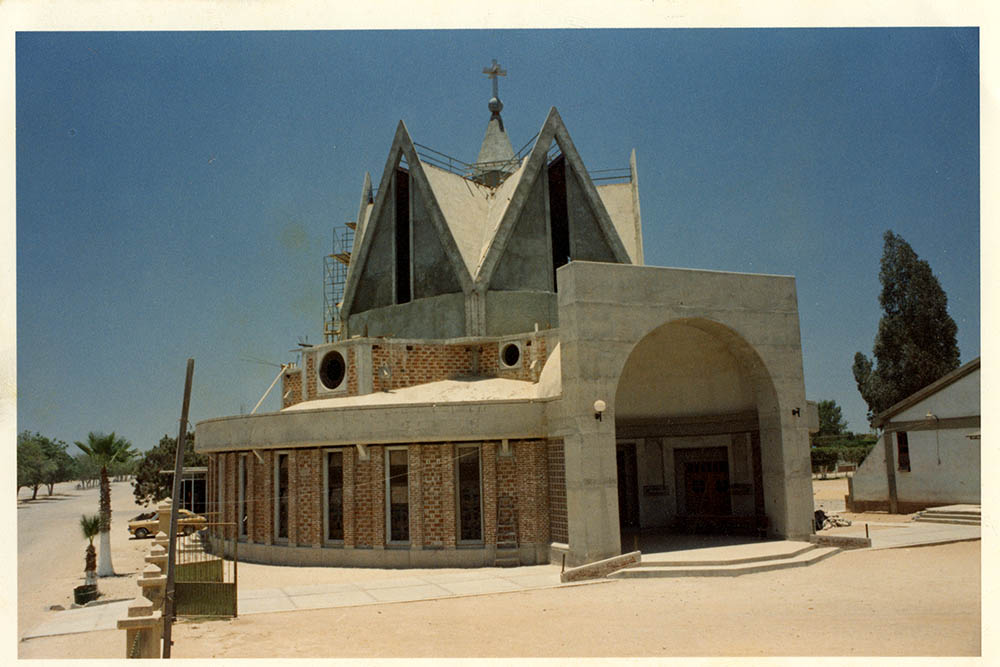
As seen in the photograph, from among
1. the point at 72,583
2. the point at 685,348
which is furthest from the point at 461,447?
the point at 72,583

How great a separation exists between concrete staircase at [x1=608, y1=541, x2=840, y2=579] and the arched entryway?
1561 mm

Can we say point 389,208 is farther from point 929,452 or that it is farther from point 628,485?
point 929,452

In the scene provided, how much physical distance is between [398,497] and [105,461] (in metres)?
15.2

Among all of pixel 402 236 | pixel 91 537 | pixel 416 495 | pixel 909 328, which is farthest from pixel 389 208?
pixel 909 328

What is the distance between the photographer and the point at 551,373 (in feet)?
63.9

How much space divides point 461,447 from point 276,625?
740 cm

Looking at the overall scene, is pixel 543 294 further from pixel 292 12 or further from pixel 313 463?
pixel 292 12

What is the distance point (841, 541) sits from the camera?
61.7 feet

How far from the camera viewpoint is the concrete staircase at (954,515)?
81.3ft

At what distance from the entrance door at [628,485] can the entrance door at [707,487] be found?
1.61m

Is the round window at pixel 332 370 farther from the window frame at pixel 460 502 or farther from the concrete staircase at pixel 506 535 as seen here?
the concrete staircase at pixel 506 535

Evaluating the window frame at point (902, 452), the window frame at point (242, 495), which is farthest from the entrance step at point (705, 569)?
the window frame at point (902, 452)

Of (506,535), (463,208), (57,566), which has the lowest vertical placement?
(57,566)

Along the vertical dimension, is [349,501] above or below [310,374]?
below
